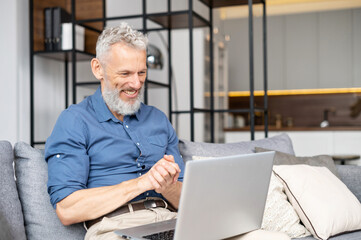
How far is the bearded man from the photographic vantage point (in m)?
1.48

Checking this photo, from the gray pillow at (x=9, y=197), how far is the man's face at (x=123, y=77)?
16.0 inches

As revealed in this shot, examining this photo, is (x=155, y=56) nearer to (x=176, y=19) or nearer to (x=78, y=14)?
(x=176, y=19)

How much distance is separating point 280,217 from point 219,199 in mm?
855

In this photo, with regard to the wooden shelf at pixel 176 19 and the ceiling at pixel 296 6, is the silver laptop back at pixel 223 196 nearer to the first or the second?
the wooden shelf at pixel 176 19

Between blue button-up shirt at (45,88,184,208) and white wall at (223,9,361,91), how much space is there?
5.99m

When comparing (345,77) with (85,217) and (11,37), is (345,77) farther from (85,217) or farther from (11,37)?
(85,217)

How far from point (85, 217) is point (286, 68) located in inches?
256

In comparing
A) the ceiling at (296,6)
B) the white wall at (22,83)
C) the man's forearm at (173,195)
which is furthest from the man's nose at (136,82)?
the ceiling at (296,6)

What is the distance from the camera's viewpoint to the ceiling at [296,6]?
7.26 metres

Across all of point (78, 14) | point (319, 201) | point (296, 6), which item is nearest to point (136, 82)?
point (319, 201)

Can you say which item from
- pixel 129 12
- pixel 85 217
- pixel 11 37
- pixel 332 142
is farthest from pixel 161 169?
pixel 332 142

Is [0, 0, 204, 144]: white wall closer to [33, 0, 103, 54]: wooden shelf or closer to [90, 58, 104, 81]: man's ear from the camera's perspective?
[33, 0, 103, 54]: wooden shelf

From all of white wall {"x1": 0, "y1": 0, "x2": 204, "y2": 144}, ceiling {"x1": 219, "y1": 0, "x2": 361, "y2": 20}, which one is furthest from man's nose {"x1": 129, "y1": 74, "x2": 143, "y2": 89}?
ceiling {"x1": 219, "y1": 0, "x2": 361, "y2": 20}

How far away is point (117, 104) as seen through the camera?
1733mm
